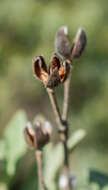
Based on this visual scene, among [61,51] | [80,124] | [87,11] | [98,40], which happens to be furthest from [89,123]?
[61,51]

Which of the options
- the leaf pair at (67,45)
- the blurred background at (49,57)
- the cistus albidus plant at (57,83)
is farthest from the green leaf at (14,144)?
the blurred background at (49,57)

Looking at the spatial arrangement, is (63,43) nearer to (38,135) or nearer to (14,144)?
(38,135)

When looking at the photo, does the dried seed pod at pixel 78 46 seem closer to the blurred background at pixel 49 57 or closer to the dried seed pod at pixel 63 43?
the dried seed pod at pixel 63 43

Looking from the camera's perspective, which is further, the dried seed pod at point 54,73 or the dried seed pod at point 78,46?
the dried seed pod at point 78,46

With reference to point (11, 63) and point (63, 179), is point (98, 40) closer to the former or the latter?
point (11, 63)

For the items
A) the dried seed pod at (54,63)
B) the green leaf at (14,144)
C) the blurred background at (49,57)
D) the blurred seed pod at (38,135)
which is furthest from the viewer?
the blurred background at (49,57)

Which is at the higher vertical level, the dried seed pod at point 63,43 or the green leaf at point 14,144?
the dried seed pod at point 63,43
